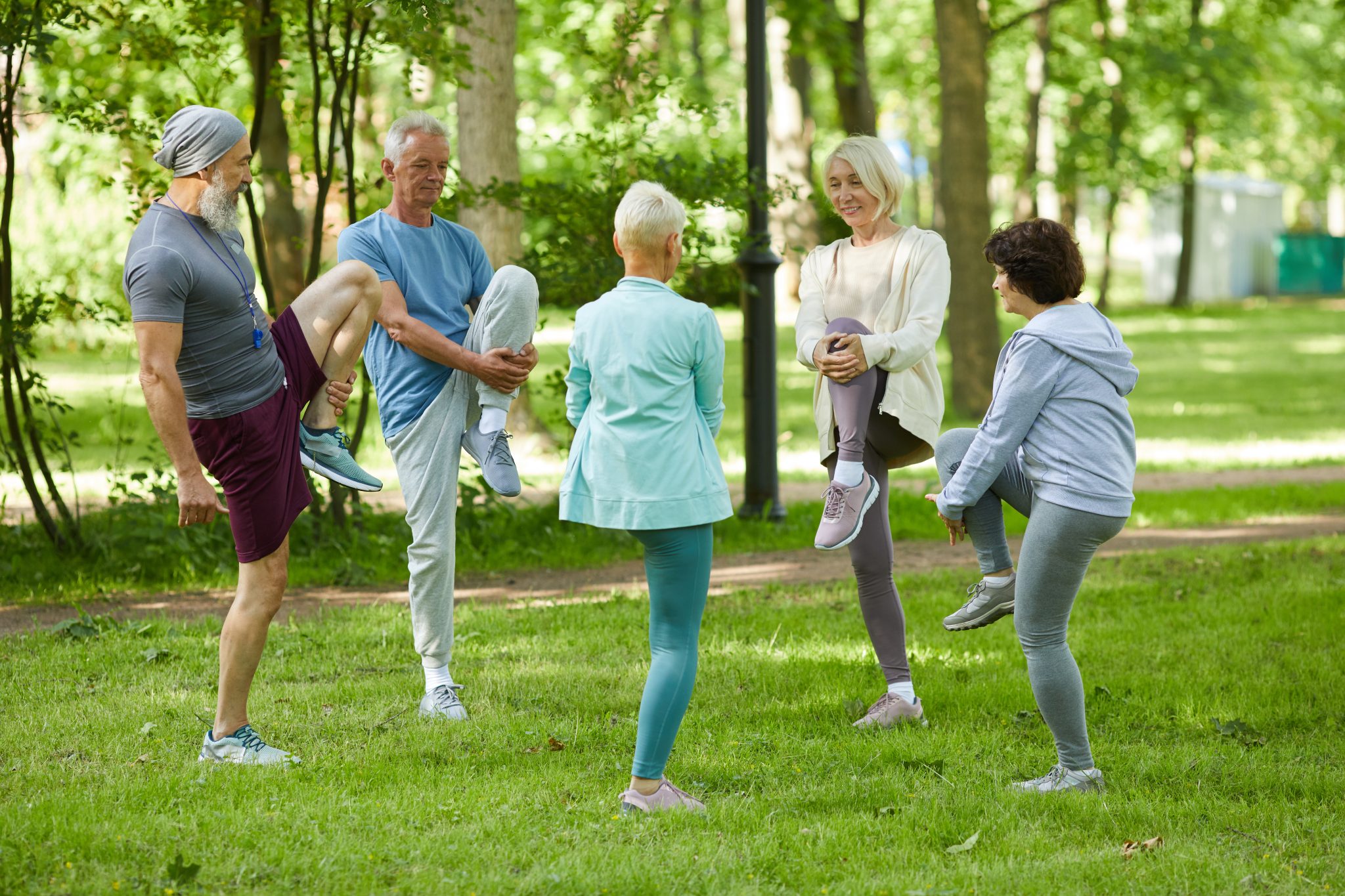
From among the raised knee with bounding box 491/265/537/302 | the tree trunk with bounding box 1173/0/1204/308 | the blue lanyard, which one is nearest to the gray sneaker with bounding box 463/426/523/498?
the raised knee with bounding box 491/265/537/302

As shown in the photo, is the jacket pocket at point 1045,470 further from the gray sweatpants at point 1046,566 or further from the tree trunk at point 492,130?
the tree trunk at point 492,130

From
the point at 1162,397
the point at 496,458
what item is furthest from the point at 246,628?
the point at 1162,397

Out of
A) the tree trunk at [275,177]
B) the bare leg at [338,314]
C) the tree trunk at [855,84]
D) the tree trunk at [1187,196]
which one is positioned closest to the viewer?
the bare leg at [338,314]

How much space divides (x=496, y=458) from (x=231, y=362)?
1.12 m

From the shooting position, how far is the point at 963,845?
3.82m

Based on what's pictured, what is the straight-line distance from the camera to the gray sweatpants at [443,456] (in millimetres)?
4934

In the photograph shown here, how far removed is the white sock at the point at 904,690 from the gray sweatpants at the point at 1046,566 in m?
0.81

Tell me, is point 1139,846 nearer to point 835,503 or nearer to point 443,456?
point 835,503

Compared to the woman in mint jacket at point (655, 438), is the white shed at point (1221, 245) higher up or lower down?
higher up

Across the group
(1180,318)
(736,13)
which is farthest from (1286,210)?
(736,13)

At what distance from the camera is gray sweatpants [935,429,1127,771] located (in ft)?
13.1

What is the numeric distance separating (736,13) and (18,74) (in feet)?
62.1

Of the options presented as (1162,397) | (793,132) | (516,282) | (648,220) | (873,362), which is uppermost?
(793,132)

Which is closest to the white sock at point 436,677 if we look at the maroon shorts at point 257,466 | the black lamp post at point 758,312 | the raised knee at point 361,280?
the maroon shorts at point 257,466
